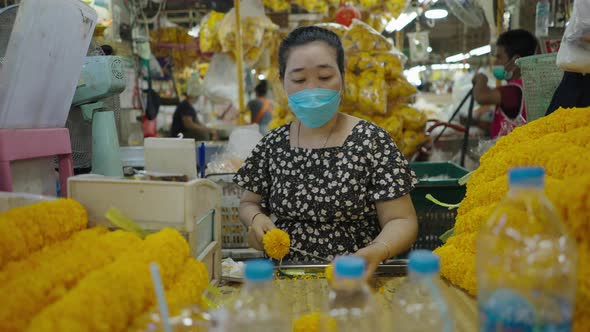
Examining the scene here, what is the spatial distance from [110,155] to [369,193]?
3.33 feet

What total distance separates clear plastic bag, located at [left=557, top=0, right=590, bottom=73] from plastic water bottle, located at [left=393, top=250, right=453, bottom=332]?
1.25 metres

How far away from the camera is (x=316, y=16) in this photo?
16.0ft

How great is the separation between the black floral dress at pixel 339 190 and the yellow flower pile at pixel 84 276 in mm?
796

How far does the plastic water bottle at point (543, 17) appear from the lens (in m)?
3.45

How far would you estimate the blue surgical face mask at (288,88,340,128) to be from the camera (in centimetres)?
181

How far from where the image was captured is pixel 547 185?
933 mm

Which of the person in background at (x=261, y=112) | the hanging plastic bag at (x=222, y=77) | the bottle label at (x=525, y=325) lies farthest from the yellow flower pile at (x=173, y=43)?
the bottle label at (x=525, y=325)

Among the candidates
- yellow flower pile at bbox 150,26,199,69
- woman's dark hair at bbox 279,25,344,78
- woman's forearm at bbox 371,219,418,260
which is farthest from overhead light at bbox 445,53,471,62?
woman's forearm at bbox 371,219,418,260

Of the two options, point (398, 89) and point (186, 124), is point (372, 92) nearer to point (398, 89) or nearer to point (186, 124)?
point (398, 89)

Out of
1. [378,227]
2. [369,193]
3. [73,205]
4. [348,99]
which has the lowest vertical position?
[378,227]

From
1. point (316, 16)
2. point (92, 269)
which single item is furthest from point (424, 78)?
point (92, 269)

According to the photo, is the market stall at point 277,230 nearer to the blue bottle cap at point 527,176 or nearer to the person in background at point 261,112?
the blue bottle cap at point 527,176

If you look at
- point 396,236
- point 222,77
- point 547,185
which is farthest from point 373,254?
point 222,77

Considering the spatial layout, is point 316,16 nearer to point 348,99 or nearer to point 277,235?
point 348,99
